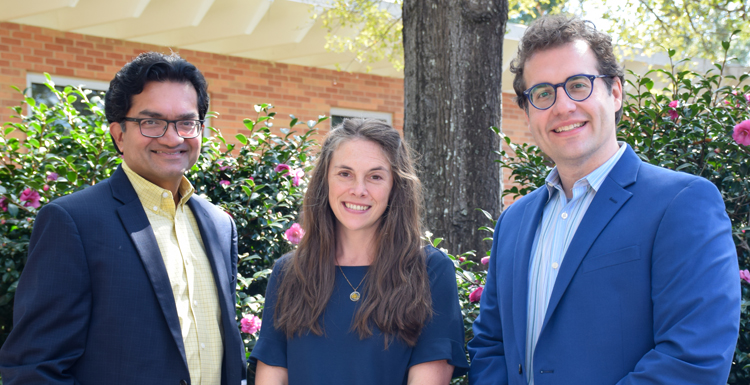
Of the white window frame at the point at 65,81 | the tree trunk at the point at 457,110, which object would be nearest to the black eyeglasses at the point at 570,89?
the tree trunk at the point at 457,110

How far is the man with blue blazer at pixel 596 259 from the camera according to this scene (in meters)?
1.52

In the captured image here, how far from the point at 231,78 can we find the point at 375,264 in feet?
20.9

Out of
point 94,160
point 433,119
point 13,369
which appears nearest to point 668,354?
point 13,369

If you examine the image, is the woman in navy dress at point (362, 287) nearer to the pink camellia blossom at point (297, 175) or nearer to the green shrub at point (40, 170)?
the pink camellia blossom at point (297, 175)

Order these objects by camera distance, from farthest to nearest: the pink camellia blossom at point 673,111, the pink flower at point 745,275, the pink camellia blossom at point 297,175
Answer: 1. the pink camellia blossom at point 297,175
2. the pink camellia blossom at point 673,111
3. the pink flower at point 745,275

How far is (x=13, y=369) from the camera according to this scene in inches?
72.8

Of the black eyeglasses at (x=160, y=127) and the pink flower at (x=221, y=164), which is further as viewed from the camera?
the pink flower at (x=221, y=164)

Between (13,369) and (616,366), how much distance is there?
6.01ft

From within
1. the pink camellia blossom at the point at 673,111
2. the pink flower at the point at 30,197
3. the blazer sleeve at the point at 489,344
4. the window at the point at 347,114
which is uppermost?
the window at the point at 347,114

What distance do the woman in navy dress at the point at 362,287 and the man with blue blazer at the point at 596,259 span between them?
23cm

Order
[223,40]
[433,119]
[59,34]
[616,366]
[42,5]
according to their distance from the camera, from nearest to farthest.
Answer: [616,366], [433,119], [42,5], [59,34], [223,40]

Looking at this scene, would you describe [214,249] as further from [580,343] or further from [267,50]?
[267,50]

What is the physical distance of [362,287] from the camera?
2115 mm

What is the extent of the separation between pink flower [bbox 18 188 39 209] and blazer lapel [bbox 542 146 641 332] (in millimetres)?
2918
